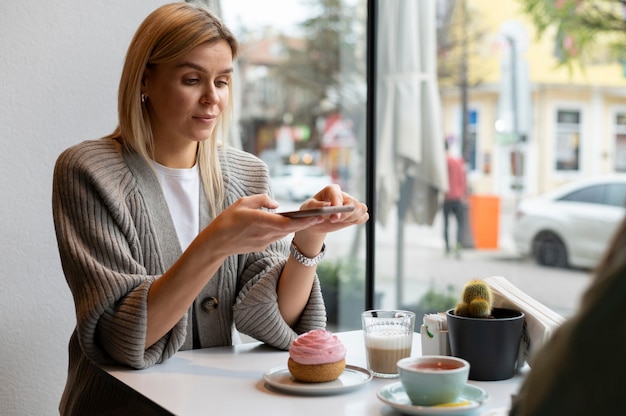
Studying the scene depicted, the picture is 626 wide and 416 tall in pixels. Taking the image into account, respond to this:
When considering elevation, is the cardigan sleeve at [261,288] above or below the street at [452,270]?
above

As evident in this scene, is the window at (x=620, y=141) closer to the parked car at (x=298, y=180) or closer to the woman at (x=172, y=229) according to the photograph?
the parked car at (x=298, y=180)

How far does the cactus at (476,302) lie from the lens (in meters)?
1.41

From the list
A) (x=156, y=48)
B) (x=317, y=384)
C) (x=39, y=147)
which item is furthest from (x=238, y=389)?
(x=39, y=147)

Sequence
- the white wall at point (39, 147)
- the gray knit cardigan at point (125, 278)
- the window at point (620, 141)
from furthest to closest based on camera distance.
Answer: the window at point (620, 141) < the white wall at point (39, 147) < the gray knit cardigan at point (125, 278)

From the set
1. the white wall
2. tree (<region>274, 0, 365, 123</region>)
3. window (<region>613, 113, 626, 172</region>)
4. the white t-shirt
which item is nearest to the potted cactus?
the white t-shirt

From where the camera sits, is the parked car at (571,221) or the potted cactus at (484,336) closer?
the potted cactus at (484,336)

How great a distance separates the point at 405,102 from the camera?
4.37 metres

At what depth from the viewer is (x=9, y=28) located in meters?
2.18

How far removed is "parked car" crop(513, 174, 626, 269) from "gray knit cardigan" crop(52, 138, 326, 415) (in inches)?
137

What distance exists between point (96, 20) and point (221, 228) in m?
1.09

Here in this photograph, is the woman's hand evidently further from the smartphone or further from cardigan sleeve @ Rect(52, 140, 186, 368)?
cardigan sleeve @ Rect(52, 140, 186, 368)

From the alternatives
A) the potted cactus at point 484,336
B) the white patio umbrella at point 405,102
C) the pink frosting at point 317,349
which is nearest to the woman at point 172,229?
the pink frosting at point 317,349

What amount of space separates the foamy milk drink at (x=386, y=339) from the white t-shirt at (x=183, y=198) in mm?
533

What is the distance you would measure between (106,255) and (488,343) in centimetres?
75
